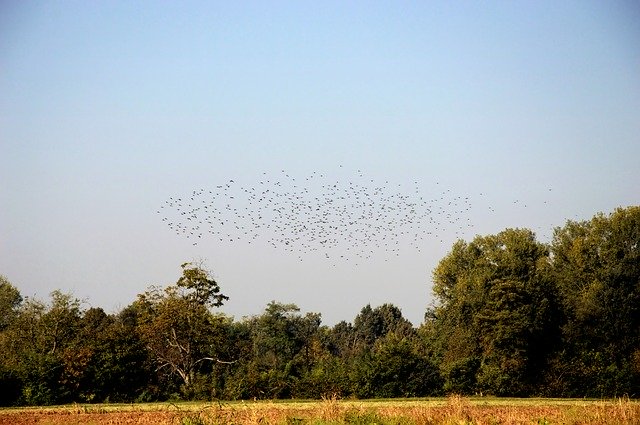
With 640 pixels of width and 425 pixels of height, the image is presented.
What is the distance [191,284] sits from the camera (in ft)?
171

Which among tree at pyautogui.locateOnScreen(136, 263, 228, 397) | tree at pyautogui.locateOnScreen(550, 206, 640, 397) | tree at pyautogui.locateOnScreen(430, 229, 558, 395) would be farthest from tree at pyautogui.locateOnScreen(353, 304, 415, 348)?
tree at pyautogui.locateOnScreen(136, 263, 228, 397)

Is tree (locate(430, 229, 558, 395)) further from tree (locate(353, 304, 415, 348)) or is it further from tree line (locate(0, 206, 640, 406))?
tree (locate(353, 304, 415, 348))

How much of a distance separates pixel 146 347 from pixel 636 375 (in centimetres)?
3127

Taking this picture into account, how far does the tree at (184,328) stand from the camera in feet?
167

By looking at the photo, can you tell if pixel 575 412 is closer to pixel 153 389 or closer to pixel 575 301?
pixel 153 389

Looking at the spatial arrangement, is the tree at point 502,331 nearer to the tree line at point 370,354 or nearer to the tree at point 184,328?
the tree line at point 370,354

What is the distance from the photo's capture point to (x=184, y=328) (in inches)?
2019

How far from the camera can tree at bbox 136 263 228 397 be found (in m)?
51.0

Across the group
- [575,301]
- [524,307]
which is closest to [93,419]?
[524,307]

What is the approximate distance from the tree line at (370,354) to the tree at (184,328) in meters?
0.08

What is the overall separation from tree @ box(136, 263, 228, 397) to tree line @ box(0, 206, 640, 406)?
0.25 feet

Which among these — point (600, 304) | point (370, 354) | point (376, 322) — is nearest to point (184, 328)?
point (370, 354)

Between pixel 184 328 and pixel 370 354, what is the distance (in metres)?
12.0

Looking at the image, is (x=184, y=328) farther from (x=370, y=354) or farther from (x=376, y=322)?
(x=376, y=322)
